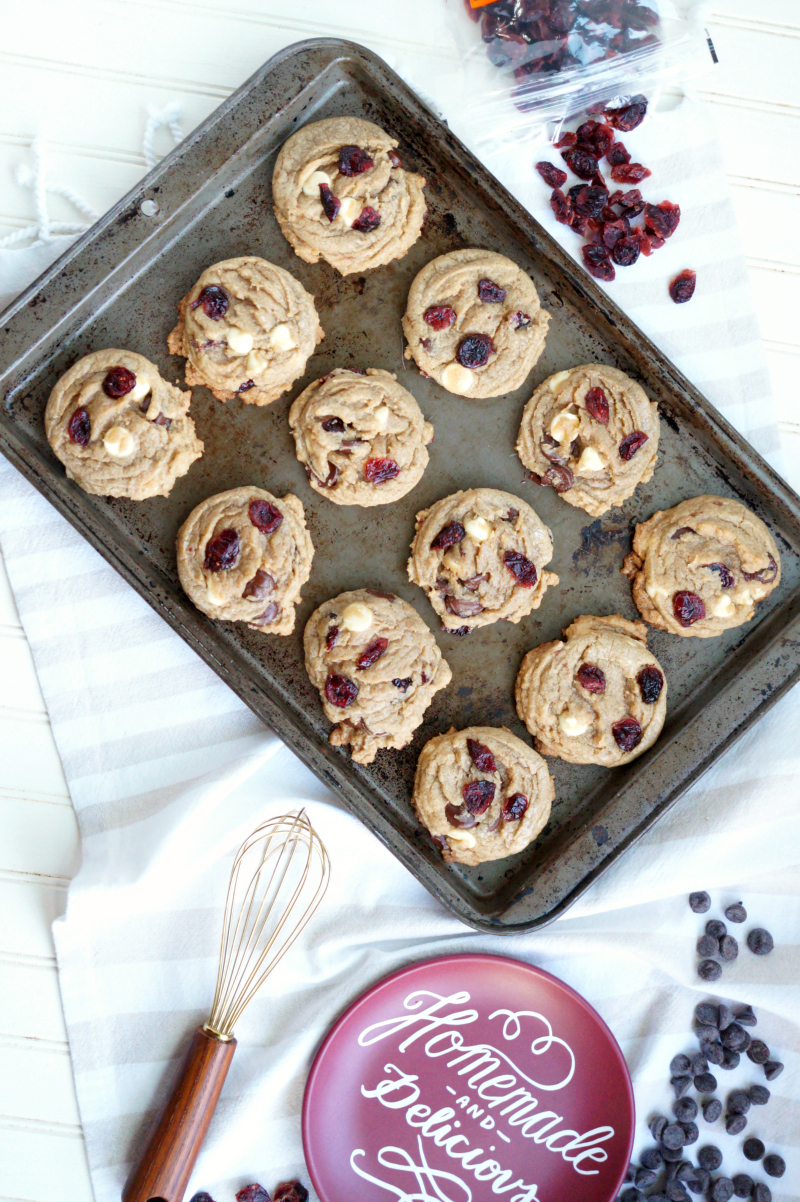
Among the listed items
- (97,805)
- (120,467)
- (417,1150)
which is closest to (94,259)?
(120,467)

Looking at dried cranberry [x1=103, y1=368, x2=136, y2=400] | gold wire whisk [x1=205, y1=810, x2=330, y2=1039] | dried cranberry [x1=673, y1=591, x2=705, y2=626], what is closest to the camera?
dried cranberry [x1=103, y1=368, x2=136, y2=400]

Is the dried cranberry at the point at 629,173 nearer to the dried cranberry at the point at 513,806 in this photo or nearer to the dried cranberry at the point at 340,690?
the dried cranberry at the point at 340,690

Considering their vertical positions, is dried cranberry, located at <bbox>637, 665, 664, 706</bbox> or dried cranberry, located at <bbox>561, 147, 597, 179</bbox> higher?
dried cranberry, located at <bbox>561, 147, 597, 179</bbox>

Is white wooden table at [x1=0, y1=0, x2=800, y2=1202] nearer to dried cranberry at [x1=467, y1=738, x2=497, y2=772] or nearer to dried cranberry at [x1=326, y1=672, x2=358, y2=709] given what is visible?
dried cranberry at [x1=326, y1=672, x2=358, y2=709]

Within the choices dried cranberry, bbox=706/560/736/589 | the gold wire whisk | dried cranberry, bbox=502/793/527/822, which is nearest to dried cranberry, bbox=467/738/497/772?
dried cranberry, bbox=502/793/527/822

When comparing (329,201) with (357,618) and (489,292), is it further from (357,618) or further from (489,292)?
(357,618)

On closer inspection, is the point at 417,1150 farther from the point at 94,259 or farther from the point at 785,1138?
the point at 94,259

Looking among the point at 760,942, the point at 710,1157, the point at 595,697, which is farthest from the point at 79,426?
the point at 710,1157

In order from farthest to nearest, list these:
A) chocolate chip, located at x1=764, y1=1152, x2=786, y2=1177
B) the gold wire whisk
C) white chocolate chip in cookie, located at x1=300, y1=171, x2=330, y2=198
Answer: chocolate chip, located at x1=764, y1=1152, x2=786, y2=1177
the gold wire whisk
white chocolate chip in cookie, located at x1=300, y1=171, x2=330, y2=198
